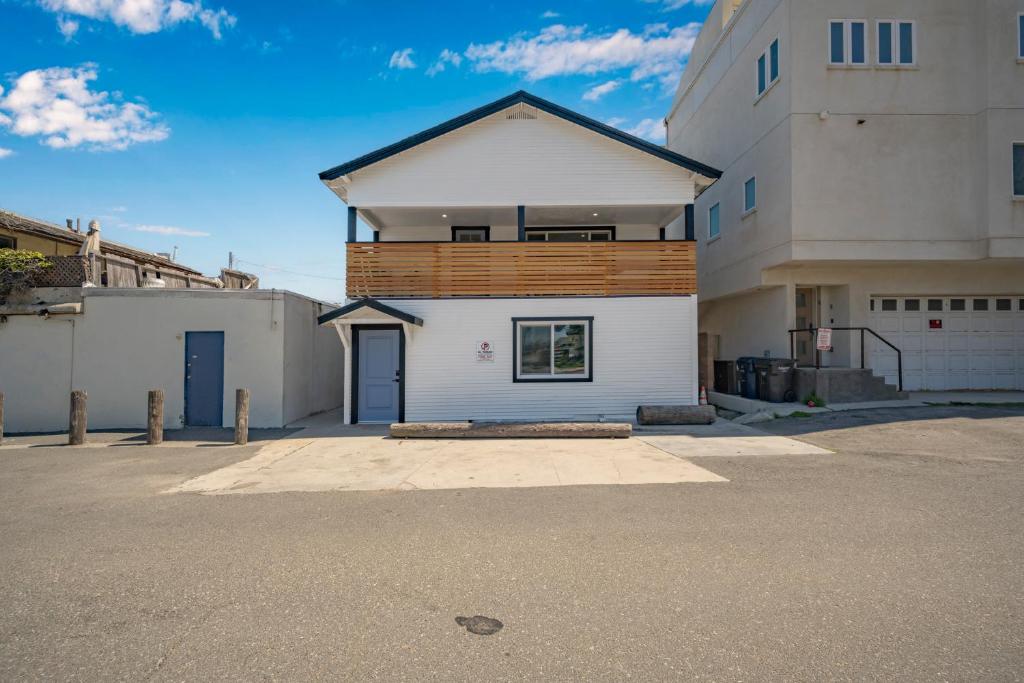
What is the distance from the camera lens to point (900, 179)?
47.1ft

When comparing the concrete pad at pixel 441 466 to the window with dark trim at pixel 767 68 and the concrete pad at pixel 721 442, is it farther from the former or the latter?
the window with dark trim at pixel 767 68

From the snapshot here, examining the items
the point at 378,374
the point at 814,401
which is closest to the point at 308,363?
the point at 378,374

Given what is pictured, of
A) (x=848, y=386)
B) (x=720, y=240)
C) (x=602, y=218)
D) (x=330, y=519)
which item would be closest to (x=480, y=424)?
(x=330, y=519)

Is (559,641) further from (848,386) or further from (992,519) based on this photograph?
(848,386)

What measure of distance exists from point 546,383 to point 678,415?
3.23m

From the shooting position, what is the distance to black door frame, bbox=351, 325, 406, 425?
1332 cm

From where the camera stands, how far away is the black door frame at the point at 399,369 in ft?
43.7

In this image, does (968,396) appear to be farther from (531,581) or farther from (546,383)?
(531,581)

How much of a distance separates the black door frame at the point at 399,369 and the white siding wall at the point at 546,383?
0.12 meters

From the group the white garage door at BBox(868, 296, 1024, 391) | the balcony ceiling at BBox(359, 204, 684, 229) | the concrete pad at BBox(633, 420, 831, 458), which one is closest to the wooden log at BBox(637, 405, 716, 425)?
the concrete pad at BBox(633, 420, 831, 458)

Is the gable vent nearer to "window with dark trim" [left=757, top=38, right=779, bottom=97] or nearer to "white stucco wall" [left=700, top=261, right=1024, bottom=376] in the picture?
"window with dark trim" [left=757, top=38, right=779, bottom=97]

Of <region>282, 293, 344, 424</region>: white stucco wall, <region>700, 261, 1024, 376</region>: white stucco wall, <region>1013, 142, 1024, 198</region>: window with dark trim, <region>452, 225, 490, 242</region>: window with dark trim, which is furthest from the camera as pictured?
<region>452, 225, 490, 242</region>: window with dark trim

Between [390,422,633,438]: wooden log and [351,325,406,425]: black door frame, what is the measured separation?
1.92 meters

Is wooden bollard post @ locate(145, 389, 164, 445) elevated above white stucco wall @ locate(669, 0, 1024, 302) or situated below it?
below
